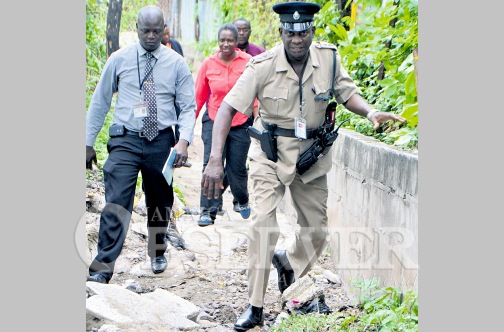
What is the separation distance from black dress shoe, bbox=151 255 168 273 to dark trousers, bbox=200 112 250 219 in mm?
1900

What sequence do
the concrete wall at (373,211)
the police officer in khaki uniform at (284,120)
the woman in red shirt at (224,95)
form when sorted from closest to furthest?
1. the concrete wall at (373,211)
2. the police officer in khaki uniform at (284,120)
3. the woman in red shirt at (224,95)

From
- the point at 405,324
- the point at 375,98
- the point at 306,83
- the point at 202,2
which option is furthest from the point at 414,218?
the point at 202,2

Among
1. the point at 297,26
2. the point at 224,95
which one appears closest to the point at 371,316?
the point at 297,26

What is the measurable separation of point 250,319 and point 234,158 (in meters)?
3.74

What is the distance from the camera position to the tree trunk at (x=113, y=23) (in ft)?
41.7

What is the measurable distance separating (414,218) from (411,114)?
1773 millimetres

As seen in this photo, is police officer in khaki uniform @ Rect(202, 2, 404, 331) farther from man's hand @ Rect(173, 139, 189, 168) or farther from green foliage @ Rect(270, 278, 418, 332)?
man's hand @ Rect(173, 139, 189, 168)

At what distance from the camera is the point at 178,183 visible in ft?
40.4

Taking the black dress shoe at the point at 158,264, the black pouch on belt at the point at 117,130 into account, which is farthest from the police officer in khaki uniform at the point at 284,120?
the black dress shoe at the point at 158,264

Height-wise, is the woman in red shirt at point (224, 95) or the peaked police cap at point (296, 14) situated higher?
the peaked police cap at point (296, 14)

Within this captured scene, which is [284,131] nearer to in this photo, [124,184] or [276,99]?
[276,99]

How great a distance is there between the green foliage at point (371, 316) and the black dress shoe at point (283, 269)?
1.65 ft

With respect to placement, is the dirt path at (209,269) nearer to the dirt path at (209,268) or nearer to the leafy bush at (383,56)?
the dirt path at (209,268)

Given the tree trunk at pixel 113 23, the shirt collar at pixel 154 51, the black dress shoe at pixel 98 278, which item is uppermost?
the tree trunk at pixel 113 23
